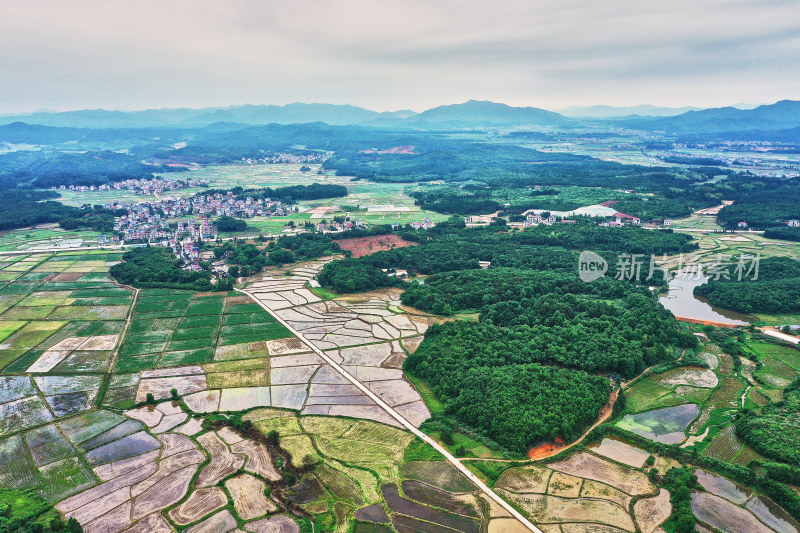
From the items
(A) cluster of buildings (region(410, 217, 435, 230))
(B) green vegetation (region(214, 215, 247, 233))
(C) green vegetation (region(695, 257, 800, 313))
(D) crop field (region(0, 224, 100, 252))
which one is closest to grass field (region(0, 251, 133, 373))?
(D) crop field (region(0, 224, 100, 252))

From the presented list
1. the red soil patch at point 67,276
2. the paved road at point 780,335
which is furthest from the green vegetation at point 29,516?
the paved road at point 780,335

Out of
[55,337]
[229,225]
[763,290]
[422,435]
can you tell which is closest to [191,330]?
[55,337]

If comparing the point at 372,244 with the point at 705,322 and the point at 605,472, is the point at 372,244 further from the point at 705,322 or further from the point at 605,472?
the point at 605,472

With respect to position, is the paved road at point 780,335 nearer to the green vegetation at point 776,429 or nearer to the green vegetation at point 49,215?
the green vegetation at point 776,429

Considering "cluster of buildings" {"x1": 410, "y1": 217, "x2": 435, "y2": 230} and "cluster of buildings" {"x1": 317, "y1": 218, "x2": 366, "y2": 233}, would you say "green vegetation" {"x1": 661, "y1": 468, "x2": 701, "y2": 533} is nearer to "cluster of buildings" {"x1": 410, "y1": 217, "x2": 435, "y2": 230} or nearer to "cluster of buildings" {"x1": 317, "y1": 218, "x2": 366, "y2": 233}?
"cluster of buildings" {"x1": 410, "y1": 217, "x2": 435, "y2": 230}

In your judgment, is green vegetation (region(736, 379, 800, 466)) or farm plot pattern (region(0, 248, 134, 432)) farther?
farm plot pattern (region(0, 248, 134, 432))

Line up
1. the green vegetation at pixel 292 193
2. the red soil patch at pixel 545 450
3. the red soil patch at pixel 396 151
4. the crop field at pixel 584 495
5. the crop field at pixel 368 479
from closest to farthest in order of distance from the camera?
the crop field at pixel 584 495 → the crop field at pixel 368 479 → the red soil patch at pixel 545 450 → the green vegetation at pixel 292 193 → the red soil patch at pixel 396 151

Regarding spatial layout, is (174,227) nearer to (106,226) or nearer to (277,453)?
(106,226)
